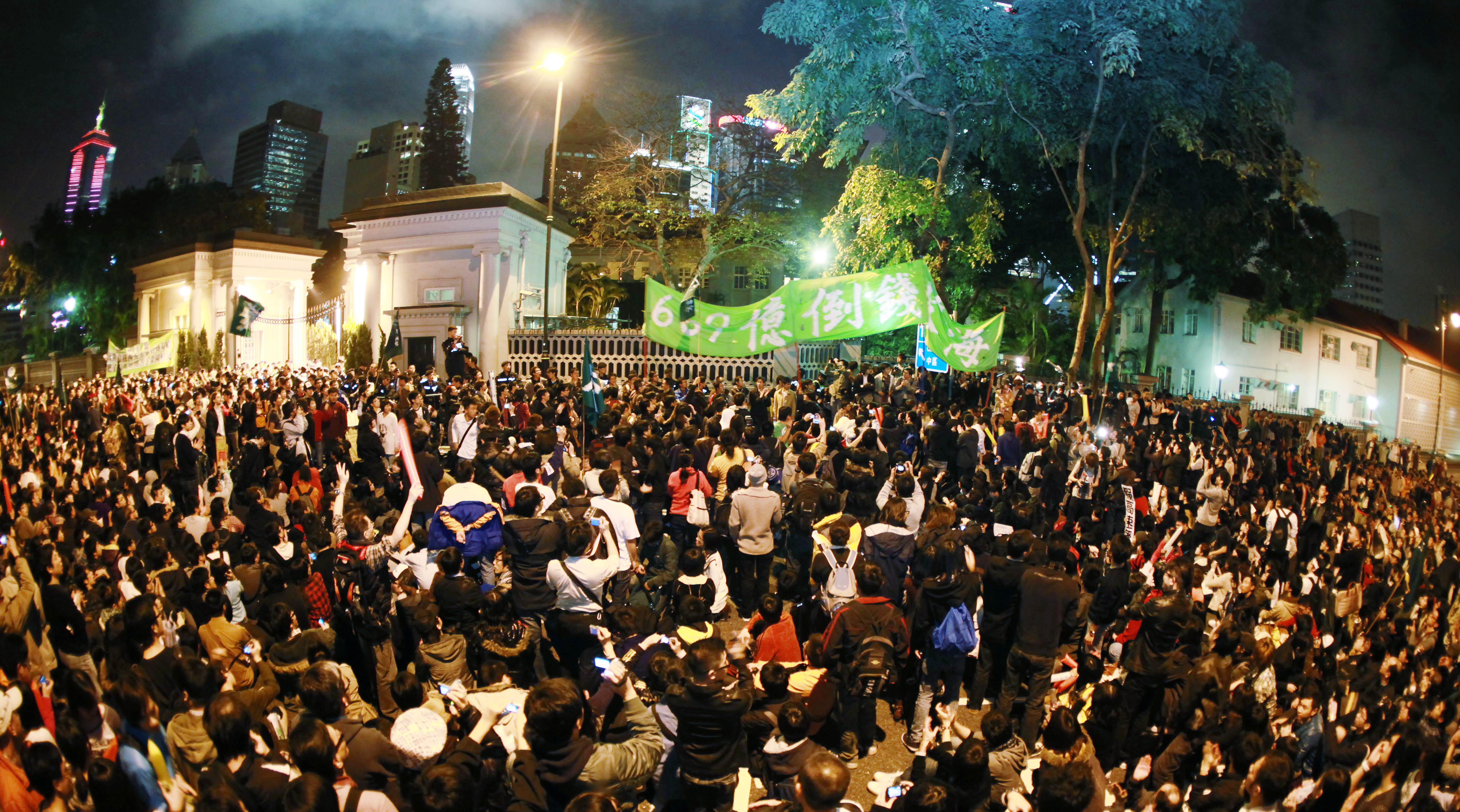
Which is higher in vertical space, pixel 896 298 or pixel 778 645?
pixel 896 298

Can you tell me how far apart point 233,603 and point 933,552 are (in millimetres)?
4949

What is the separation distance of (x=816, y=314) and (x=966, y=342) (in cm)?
337

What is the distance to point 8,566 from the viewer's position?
602 centimetres

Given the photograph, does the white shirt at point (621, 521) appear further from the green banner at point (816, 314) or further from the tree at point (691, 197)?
the tree at point (691, 197)

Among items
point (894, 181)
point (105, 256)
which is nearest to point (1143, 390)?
point (894, 181)

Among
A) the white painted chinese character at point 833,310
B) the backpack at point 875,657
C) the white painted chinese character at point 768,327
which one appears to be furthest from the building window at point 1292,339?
the backpack at point 875,657

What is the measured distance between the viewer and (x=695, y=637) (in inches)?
196

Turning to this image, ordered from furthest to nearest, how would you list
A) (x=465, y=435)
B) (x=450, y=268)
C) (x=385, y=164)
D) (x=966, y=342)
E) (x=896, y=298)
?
(x=385, y=164) → (x=450, y=268) → (x=966, y=342) → (x=896, y=298) → (x=465, y=435)

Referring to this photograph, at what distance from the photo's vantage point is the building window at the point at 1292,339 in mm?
35531

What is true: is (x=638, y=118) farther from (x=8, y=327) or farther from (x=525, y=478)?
(x=8, y=327)

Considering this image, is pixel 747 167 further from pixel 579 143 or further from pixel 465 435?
pixel 579 143

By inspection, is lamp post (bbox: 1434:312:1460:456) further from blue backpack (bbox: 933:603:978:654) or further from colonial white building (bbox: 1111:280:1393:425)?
blue backpack (bbox: 933:603:978:654)

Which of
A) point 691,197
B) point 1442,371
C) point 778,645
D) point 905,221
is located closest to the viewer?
point 778,645

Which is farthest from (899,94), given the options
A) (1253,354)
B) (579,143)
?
(579,143)
